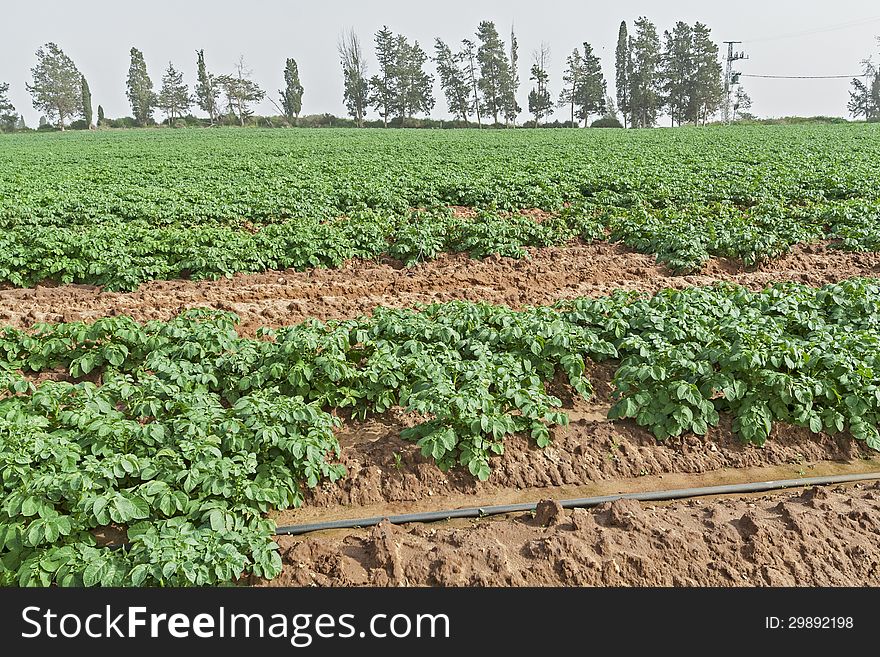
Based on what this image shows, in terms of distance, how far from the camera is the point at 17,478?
154 inches

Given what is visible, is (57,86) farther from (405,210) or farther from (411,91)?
(405,210)

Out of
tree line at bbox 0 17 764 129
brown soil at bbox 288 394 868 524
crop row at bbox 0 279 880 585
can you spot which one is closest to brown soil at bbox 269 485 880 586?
brown soil at bbox 288 394 868 524

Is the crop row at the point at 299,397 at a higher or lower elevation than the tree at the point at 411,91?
lower

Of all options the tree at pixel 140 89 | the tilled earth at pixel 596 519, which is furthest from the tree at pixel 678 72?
the tilled earth at pixel 596 519

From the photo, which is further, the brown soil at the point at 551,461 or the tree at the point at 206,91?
the tree at the point at 206,91

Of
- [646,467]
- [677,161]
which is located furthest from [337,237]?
[677,161]

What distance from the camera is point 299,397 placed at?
474 cm

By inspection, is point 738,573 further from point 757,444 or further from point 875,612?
point 757,444

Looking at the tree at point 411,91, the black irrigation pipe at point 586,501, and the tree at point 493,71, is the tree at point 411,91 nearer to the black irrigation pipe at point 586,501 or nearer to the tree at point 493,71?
the tree at point 493,71

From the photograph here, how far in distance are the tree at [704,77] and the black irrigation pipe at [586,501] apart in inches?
2919

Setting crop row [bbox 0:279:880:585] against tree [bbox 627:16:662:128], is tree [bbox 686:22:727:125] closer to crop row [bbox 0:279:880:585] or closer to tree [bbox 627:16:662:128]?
tree [bbox 627:16:662:128]

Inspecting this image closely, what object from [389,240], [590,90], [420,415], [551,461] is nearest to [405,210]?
[389,240]

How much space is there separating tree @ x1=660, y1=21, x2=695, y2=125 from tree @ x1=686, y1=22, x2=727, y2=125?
44 cm

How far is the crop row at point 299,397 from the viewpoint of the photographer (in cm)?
370
